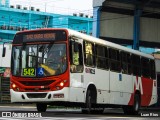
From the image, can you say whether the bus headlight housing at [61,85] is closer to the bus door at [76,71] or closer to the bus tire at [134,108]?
the bus door at [76,71]

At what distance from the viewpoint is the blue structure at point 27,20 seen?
71688mm

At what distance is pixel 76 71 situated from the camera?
62.8 feet

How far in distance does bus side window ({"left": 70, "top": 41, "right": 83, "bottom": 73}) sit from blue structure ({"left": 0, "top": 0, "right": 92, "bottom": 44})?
1979 inches

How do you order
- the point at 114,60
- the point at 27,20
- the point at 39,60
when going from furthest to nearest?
the point at 27,20 → the point at 114,60 → the point at 39,60

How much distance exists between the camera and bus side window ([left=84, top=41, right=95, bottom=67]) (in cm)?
1997

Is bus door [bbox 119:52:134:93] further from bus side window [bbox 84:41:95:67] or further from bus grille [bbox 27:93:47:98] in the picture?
bus grille [bbox 27:93:47:98]

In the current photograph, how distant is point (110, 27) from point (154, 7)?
4.23 meters

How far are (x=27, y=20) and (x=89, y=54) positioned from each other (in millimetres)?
55555

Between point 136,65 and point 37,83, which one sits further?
point 136,65

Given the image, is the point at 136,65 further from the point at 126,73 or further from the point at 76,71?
the point at 76,71

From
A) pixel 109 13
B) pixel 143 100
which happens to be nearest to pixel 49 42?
pixel 143 100

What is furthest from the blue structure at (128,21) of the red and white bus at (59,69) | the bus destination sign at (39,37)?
the bus destination sign at (39,37)

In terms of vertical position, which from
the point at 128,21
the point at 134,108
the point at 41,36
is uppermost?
the point at 128,21

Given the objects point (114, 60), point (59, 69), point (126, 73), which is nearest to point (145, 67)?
point (126, 73)
